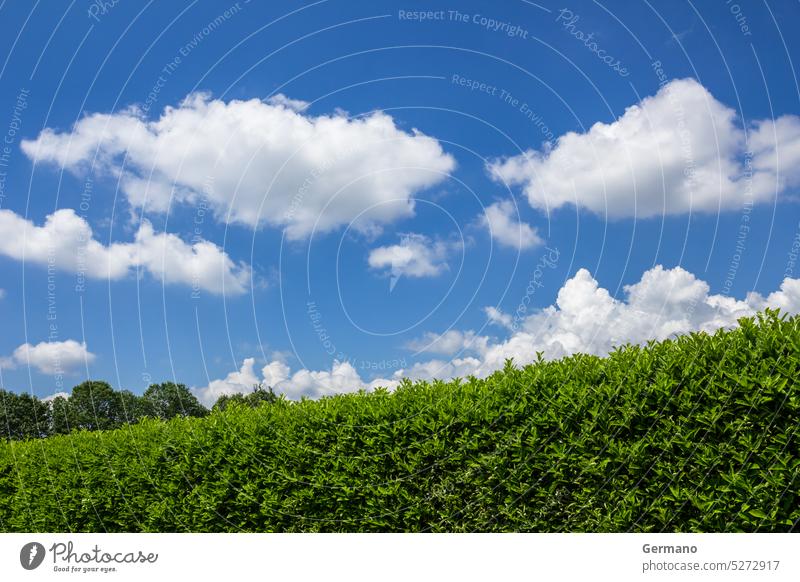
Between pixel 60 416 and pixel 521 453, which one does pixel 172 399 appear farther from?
pixel 521 453

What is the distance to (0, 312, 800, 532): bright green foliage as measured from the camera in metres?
7.05

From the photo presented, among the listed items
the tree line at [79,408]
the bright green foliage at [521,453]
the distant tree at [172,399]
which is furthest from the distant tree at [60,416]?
the bright green foliage at [521,453]

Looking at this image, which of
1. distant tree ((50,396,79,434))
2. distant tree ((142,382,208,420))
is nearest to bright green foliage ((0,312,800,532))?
distant tree ((142,382,208,420))

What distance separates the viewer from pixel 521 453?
8336 millimetres

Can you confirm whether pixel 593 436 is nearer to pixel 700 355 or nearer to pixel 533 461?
pixel 533 461
